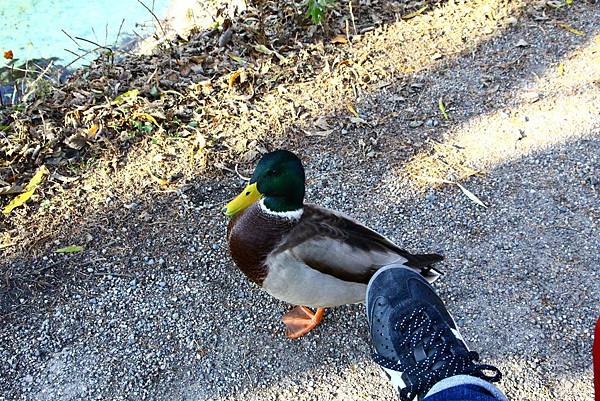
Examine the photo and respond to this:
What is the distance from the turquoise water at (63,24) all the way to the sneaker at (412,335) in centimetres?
295

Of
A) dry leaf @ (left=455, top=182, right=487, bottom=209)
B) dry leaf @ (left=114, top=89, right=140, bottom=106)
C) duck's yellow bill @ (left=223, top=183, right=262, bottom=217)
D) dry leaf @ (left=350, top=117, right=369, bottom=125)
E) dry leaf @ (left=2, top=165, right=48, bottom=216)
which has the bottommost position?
dry leaf @ (left=455, top=182, right=487, bottom=209)

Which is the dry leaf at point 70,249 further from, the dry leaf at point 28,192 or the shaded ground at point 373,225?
the dry leaf at point 28,192

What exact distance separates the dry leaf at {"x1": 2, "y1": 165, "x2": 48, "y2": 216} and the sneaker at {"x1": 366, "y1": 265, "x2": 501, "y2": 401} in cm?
195

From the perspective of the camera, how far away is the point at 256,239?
2434mm

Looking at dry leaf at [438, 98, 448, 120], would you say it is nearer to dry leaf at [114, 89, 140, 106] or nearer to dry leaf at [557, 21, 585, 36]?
dry leaf at [557, 21, 585, 36]

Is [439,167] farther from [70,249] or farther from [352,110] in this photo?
[70,249]

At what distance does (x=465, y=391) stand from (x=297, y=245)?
84 centimetres

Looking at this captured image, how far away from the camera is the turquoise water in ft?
14.5

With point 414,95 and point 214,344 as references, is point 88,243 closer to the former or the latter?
point 214,344

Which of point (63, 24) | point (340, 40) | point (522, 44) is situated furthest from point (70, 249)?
point (522, 44)

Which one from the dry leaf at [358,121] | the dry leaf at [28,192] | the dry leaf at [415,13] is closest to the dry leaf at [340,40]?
the dry leaf at [415,13]

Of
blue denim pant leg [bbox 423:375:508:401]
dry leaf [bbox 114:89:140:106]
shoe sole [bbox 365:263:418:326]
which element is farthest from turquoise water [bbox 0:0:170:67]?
blue denim pant leg [bbox 423:375:508:401]

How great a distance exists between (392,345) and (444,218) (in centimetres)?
91

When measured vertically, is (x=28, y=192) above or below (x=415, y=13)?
below
